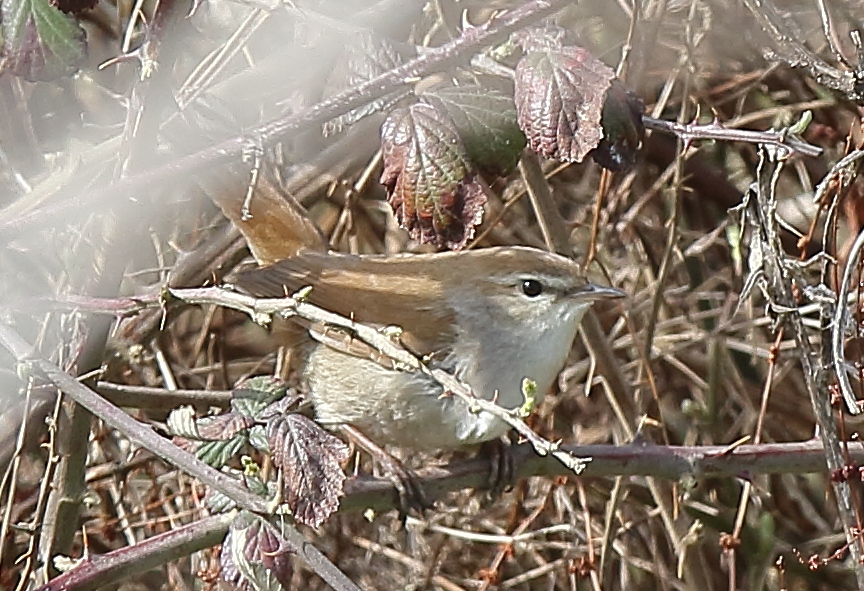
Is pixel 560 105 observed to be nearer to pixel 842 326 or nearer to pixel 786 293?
pixel 842 326

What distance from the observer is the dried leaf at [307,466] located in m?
1.83

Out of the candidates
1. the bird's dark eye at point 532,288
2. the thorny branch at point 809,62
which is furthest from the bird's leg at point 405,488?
the thorny branch at point 809,62

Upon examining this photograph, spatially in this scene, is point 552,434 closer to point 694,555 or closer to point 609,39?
point 694,555

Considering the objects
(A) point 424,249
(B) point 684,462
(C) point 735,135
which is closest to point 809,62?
(C) point 735,135

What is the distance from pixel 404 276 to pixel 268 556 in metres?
1.73

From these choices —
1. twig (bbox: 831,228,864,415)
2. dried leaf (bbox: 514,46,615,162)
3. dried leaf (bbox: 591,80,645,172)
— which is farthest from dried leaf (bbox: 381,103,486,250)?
twig (bbox: 831,228,864,415)

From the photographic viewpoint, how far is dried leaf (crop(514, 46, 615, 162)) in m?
1.89

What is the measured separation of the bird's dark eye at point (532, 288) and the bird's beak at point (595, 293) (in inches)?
4.2

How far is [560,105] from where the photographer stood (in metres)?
1.90

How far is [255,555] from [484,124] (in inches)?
30.5

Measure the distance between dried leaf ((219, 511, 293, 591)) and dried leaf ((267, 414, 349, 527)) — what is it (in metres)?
0.09

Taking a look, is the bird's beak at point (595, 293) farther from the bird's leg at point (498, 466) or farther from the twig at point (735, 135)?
the twig at point (735, 135)

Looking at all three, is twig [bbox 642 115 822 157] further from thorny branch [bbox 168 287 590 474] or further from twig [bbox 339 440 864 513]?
twig [bbox 339 440 864 513]

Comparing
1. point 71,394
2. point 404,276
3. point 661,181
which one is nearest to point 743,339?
point 661,181
